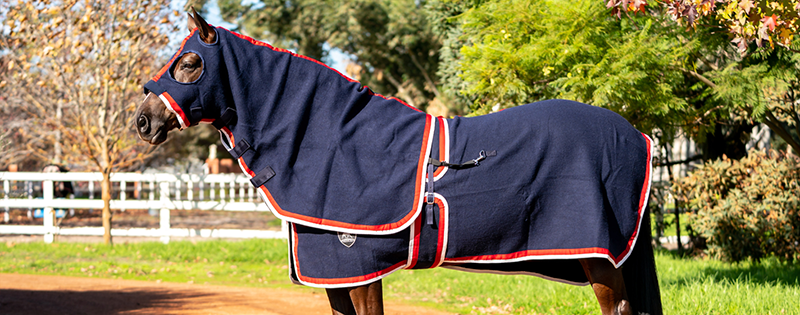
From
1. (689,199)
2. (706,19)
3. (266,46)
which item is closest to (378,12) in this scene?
(689,199)

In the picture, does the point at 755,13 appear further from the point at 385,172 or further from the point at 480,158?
the point at 385,172

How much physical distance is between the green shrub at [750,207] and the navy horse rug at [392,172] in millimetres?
5458

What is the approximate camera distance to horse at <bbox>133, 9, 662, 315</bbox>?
2.88 m

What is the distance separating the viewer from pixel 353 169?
2883mm

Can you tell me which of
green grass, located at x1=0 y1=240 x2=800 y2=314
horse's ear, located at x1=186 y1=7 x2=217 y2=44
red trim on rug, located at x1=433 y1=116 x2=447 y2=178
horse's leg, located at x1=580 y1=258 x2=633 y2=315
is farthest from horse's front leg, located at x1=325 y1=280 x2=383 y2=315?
green grass, located at x1=0 y1=240 x2=800 y2=314

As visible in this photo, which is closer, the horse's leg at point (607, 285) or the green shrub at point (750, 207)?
the horse's leg at point (607, 285)

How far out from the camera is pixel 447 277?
26.8ft

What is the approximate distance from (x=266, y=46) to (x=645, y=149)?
2.03m

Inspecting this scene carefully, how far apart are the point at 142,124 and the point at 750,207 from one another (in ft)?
23.9

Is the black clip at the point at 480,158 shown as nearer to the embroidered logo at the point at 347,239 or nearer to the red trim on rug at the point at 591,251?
the red trim on rug at the point at 591,251

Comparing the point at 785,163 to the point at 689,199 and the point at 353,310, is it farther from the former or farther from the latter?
the point at 353,310

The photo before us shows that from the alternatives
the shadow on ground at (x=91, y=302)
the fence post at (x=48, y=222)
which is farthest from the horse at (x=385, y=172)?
the fence post at (x=48, y=222)

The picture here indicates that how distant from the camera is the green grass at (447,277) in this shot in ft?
17.9

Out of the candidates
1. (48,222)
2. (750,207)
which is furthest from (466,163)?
(48,222)
